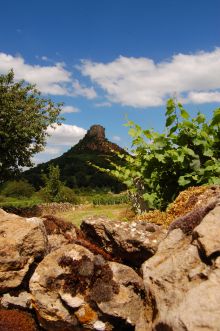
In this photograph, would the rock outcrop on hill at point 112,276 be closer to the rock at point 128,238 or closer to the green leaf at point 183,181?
the rock at point 128,238

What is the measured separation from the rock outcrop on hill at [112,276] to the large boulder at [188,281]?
0.01 meters

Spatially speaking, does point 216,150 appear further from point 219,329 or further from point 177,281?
point 219,329

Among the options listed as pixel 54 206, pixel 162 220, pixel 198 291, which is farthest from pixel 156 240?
pixel 54 206

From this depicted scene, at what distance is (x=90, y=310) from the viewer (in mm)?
6957

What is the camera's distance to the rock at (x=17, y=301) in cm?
796

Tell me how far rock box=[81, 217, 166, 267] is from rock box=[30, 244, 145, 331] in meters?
1.31

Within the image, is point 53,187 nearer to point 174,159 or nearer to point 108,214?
point 108,214

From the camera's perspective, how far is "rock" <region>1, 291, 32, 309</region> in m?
7.96

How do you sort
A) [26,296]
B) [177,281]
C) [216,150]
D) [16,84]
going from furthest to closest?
[16,84] < [216,150] < [26,296] < [177,281]

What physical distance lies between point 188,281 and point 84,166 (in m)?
99.5

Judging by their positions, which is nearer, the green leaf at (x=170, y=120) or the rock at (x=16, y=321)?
the rock at (x=16, y=321)

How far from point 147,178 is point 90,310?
21.0 ft

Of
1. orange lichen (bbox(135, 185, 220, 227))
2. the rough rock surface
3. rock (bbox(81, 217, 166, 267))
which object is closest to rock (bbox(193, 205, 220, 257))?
rock (bbox(81, 217, 166, 267))

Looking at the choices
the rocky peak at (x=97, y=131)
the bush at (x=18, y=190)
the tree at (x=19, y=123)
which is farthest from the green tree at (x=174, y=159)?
the rocky peak at (x=97, y=131)
